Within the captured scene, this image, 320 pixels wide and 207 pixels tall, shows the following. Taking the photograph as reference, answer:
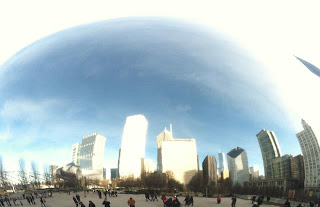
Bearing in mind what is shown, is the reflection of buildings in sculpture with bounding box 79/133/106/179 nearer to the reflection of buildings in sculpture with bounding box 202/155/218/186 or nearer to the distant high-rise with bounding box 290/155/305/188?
the reflection of buildings in sculpture with bounding box 202/155/218/186

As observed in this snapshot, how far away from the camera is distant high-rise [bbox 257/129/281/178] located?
5.38 metres

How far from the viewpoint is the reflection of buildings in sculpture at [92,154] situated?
5.34 metres

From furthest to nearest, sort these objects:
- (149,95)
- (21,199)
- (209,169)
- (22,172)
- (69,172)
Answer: (21,199), (22,172), (69,172), (209,169), (149,95)

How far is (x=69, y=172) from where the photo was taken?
560 centimetres

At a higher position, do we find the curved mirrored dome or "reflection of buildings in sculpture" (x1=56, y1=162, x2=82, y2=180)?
the curved mirrored dome

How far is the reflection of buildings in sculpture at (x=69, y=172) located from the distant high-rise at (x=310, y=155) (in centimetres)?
414

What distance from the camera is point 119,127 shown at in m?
5.22

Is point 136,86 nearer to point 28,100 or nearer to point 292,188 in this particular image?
point 28,100

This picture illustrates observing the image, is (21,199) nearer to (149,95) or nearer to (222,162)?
(149,95)

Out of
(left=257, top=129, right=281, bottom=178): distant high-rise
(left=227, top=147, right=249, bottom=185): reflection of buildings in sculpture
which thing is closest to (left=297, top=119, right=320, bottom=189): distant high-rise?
(left=257, top=129, right=281, bottom=178): distant high-rise

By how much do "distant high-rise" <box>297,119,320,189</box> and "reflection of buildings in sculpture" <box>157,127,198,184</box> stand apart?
6.79 ft

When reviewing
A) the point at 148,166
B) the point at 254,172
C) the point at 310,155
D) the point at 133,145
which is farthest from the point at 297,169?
the point at 133,145

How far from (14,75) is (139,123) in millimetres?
3125

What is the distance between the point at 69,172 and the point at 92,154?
648 mm
